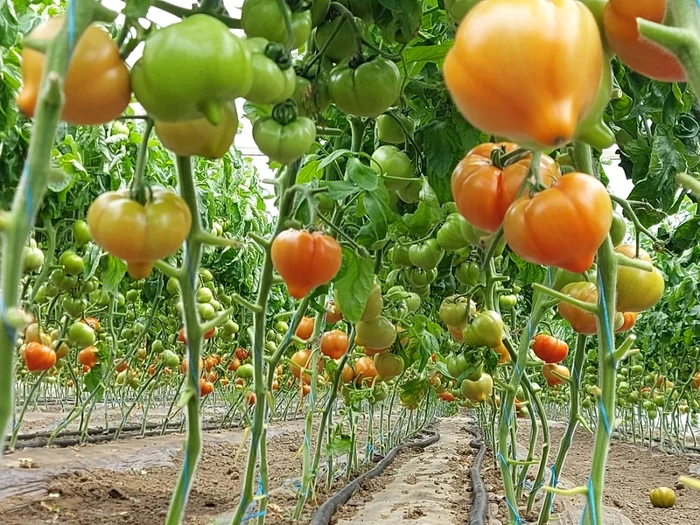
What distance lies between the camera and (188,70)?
0.51m

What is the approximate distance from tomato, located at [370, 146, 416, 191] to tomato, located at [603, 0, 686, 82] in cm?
93

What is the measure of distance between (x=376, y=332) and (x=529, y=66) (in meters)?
1.66

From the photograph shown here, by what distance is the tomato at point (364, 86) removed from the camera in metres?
1.00

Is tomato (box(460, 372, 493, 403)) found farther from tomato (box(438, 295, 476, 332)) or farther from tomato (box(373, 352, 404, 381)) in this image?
tomato (box(438, 295, 476, 332))

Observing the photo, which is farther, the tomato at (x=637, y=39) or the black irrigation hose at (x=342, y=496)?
the black irrigation hose at (x=342, y=496)

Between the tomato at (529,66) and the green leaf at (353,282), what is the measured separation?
929 millimetres

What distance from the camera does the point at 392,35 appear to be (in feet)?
3.73

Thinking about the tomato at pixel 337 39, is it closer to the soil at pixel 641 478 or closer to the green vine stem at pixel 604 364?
the green vine stem at pixel 604 364

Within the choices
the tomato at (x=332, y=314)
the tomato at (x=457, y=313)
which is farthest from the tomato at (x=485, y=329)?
the tomato at (x=332, y=314)

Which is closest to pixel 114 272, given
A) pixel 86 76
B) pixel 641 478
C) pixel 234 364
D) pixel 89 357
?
pixel 86 76

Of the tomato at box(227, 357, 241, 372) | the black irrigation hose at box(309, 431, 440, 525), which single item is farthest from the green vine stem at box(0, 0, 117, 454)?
the tomato at box(227, 357, 241, 372)

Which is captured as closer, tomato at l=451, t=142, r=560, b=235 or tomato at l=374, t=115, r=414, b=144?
tomato at l=451, t=142, r=560, b=235

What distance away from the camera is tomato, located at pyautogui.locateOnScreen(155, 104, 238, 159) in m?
0.60

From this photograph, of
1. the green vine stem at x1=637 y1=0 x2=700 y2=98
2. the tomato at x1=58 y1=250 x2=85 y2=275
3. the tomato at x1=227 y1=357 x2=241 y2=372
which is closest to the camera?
the green vine stem at x1=637 y1=0 x2=700 y2=98
